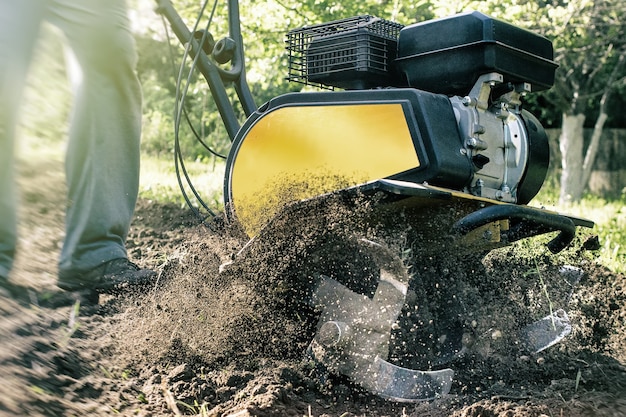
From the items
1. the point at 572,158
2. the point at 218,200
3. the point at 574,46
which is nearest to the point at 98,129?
the point at 218,200

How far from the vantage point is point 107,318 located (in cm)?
254

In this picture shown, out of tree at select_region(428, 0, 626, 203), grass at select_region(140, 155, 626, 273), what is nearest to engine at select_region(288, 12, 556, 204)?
grass at select_region(140, 155, 626, 273)

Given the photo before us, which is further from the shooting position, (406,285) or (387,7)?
(387,7)

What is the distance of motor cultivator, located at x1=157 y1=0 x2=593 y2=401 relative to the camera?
7.15 ft

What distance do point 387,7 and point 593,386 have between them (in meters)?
4.98

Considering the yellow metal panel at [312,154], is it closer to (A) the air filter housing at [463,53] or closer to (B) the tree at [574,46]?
(A) the air filter housing at [463,53]

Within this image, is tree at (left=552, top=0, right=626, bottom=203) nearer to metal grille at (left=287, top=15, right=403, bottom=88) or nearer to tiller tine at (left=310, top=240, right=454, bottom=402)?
metal grille at (left=287, top=15, right=403, bottom=88)

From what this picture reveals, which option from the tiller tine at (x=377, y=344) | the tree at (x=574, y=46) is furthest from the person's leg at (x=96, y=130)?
the tree at (x=574, y=46)

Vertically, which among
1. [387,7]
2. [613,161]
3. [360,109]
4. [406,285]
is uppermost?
[387,7]

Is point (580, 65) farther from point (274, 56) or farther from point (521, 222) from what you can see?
point (521, 222)

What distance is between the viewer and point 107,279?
9.00 ft

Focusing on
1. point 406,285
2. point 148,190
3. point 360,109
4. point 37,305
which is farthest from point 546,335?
point 148,190

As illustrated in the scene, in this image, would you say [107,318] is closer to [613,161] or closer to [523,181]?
[523,181]

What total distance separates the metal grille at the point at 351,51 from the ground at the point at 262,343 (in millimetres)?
632
